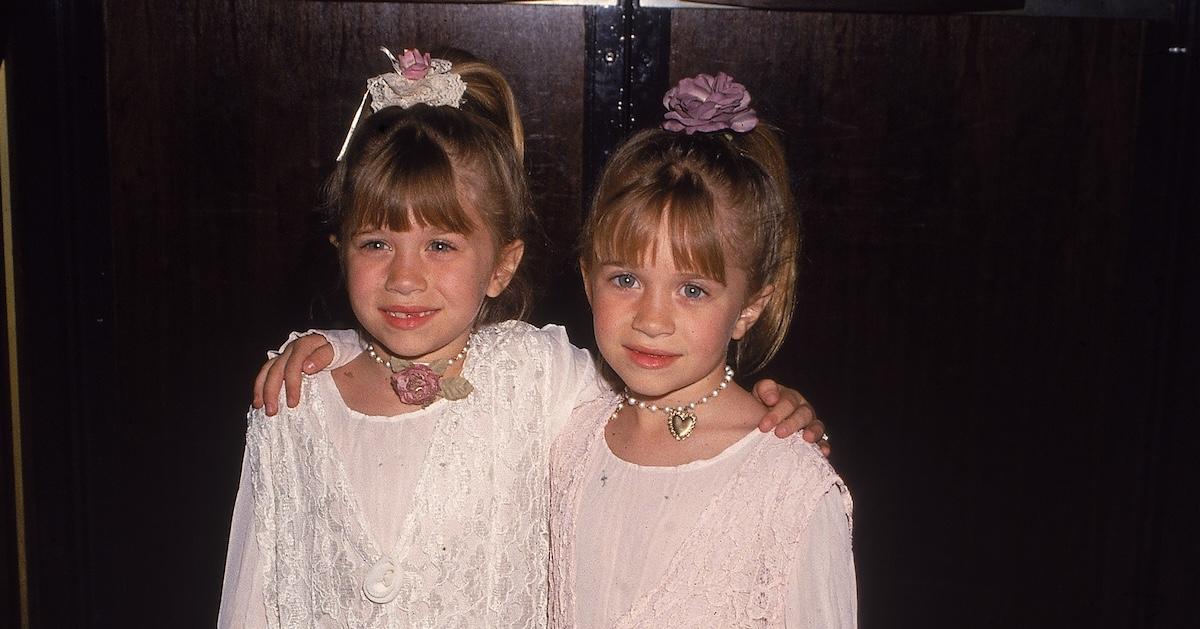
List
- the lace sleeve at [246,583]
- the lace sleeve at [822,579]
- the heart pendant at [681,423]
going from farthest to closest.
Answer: the lace sleeve at [246,583] → the heart pendant at [681,423] → the lace sleeve at [822,579]

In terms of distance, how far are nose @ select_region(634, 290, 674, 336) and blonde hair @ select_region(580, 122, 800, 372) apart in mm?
50

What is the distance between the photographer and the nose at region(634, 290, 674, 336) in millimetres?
1291

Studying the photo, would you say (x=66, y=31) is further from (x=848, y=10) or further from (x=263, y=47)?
(x=848, y=10)

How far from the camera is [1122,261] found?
2383 mm

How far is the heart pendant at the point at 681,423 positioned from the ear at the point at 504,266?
0.33 m

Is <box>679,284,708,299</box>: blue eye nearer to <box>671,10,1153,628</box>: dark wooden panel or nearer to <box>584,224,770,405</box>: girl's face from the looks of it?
<box>584,224,770,405</box>: girl's face

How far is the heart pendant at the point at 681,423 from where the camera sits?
137 cm

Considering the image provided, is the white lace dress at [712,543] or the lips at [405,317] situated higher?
the lips at [405,317]

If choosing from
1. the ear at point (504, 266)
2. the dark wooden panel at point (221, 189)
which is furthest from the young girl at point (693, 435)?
the dark wooden panel at point (221, 189)

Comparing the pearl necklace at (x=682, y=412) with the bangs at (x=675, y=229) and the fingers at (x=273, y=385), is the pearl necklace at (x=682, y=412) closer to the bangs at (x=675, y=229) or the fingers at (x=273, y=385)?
the bangs at (x=675, y=229)

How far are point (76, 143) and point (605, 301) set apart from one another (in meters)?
1.48

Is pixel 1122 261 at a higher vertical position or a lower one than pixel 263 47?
lower

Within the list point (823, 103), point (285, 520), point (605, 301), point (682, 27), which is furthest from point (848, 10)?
point (285, 520)

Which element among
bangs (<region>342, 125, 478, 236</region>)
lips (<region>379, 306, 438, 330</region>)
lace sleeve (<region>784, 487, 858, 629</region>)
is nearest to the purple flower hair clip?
bangs (<region>342, 125, 478, 236</region>)
